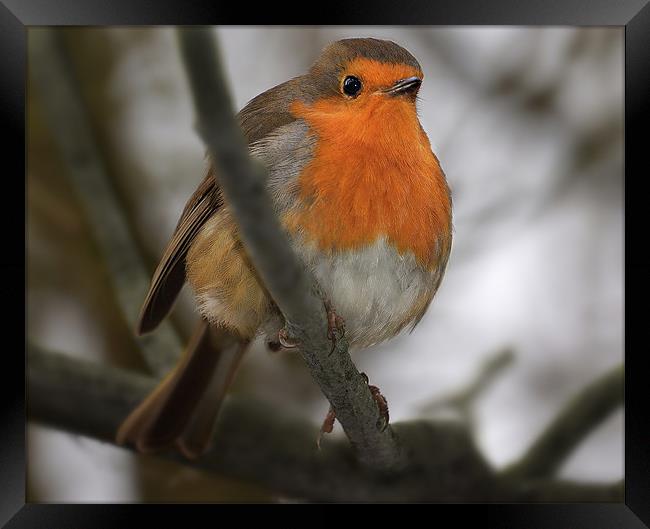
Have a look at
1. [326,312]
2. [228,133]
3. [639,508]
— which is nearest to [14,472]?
[326,312]

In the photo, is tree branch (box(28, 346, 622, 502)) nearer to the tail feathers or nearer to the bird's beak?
the tail feathers

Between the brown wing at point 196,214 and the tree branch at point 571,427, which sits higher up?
the brown wing at point 196,214

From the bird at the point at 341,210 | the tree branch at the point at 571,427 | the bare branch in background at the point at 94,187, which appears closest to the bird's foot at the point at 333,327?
the bird at the point at 341,210

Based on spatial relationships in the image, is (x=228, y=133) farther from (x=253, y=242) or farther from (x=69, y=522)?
(x=69, y=522)

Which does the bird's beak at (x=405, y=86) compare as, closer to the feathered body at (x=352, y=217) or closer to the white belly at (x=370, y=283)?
the feathered body at (x=352, y=217)

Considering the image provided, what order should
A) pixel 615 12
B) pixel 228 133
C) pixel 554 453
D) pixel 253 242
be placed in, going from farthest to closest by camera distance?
pixel 554 453
pixel 615 12
pixel 253 242
pixel 228 133

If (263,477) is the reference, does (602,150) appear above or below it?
above
